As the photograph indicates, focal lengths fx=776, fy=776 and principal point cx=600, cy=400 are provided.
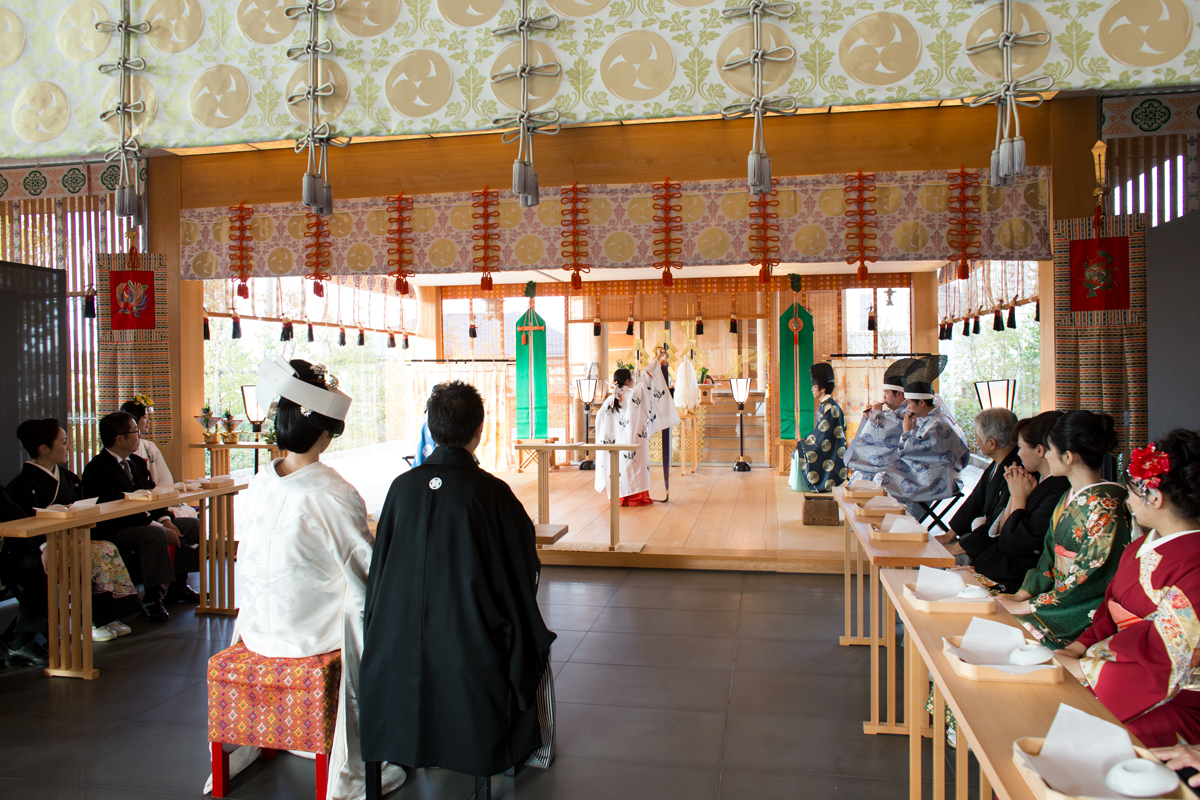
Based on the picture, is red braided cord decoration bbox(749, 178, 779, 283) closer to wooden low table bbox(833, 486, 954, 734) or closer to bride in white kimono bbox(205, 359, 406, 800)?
wooden low table bbox(833, 486, 954, 734)

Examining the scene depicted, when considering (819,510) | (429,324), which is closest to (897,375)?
(819,510)

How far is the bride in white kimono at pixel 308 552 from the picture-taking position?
2354 mm

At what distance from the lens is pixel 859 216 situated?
4754 mm

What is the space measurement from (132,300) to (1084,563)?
590 cm

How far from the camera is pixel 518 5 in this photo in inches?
124

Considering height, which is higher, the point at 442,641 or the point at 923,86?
the point at 923,86

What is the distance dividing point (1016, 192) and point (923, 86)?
6.97 feet

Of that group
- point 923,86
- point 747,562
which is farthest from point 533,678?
point 747,562

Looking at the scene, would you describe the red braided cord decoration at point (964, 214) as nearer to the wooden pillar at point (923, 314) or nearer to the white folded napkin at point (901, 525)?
the white folded napkin at point (901, 525)

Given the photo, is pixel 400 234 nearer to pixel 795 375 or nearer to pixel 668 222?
pixel 668 222

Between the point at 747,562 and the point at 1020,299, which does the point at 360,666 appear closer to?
the point at 747,562

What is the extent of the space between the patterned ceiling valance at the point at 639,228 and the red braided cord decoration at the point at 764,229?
0.14ft

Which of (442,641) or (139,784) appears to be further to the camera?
(139,784)

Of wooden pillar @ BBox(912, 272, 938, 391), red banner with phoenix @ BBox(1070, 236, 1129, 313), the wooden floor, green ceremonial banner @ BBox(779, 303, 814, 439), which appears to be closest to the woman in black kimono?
the wooden floor
